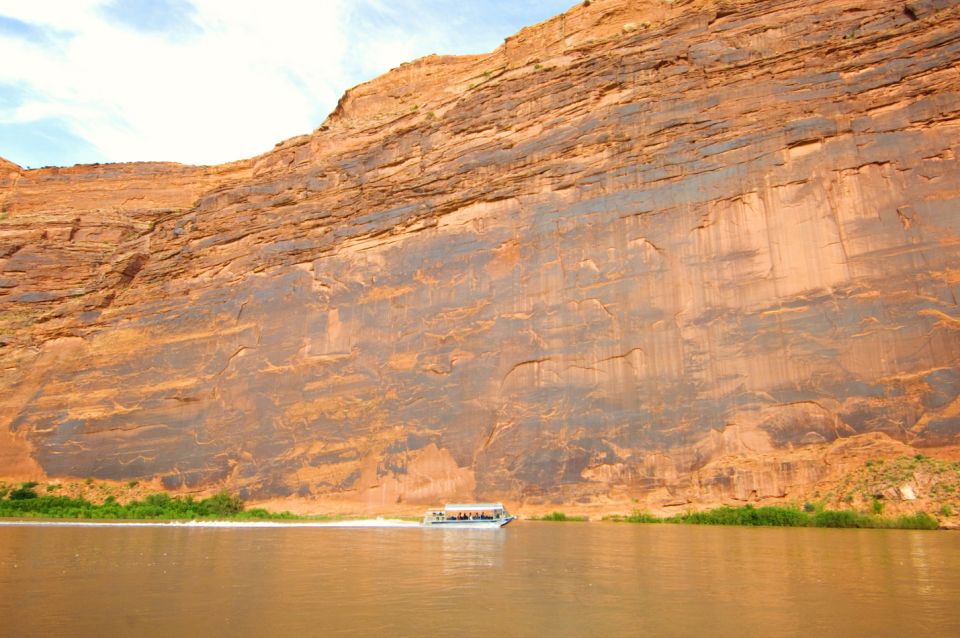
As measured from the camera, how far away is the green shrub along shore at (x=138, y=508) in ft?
82.5

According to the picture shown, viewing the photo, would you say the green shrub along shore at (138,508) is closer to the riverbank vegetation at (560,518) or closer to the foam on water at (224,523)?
the foam on water at (224,523)

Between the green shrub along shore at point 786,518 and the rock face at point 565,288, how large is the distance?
607mm

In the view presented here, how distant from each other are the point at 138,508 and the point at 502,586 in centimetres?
2169

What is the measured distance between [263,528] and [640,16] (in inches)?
844

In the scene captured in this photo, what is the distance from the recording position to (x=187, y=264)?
106 feet

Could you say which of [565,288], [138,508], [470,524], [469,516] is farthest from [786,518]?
[138,508]

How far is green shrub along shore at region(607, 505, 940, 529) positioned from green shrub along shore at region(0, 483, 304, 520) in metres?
12.6

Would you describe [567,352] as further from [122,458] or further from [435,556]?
[122,458]

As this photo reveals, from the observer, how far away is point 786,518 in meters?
16.7

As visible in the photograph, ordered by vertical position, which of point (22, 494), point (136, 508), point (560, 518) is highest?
point (22, 494)

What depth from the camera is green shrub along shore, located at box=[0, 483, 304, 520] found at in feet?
82.5

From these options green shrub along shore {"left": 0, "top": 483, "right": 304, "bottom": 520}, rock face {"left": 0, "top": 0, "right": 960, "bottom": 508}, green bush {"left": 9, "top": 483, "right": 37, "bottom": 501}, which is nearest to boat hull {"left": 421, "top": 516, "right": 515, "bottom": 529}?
rock face {"left": 0, "top": 0, "right": 960, "bottom": 508}

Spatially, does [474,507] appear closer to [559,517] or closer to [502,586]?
[559,517]

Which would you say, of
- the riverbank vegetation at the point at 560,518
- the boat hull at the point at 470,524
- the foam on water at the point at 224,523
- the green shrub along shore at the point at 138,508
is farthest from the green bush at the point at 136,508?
the riverbank vegetation at the point at 560,518
